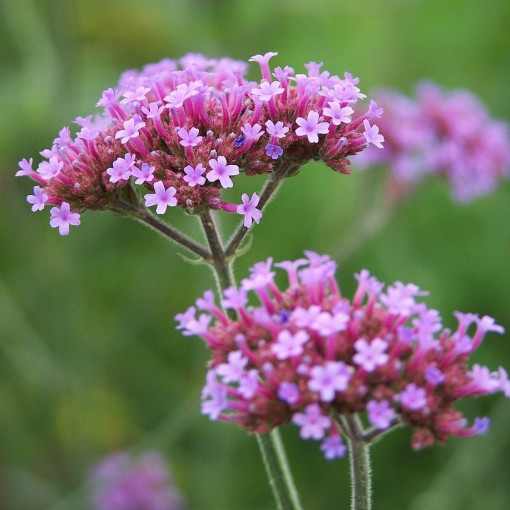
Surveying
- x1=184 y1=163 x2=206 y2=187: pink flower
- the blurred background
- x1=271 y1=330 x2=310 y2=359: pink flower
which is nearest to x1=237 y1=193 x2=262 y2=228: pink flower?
x1=184 y1=163 x2=206 y2=187: pink flower

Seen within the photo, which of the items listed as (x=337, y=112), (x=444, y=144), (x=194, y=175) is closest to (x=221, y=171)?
(x=194, y=175)

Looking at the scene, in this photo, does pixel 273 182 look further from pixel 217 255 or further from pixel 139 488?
pixel 139 488

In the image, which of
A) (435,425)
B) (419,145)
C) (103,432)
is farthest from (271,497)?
(435,425)

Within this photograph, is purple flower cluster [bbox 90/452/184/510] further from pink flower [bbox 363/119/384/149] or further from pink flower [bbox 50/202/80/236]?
pink flower [bbox 363/119/384/149]

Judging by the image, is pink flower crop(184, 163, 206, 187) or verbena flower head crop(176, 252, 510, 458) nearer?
verbena flower head crop(176, 252, 510, 458)

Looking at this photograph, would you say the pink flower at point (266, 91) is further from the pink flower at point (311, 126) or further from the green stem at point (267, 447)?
the green stem at point (267, 447)

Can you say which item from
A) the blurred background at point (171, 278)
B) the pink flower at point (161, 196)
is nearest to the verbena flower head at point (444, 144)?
the blurred background at point (171, 278)

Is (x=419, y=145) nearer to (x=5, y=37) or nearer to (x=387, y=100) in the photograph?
(x=387, y=100)

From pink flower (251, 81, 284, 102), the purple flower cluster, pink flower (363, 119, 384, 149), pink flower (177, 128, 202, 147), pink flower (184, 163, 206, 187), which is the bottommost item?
pink flower (184, 163, 206, 187)
